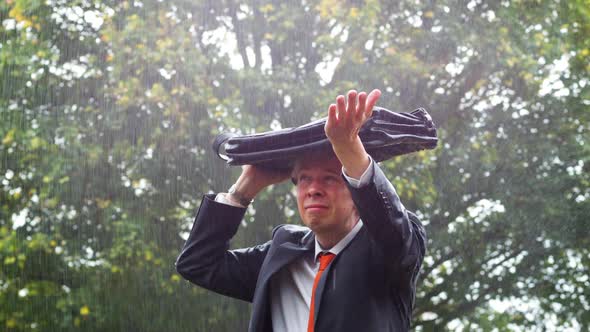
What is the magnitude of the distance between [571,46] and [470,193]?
2245 millimetres

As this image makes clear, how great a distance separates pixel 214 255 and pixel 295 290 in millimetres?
365

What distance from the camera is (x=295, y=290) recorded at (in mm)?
2602

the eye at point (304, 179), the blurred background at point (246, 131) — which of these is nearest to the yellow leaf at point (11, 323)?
the blurred background at point (246, 131)

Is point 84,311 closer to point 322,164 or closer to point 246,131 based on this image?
point 246,131

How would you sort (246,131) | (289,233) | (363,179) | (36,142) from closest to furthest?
(363,179)
(289,233)
(246,131)
(36,142)

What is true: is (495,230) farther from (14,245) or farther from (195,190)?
(14,245)

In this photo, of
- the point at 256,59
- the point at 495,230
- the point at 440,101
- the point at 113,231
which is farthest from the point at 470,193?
the point at 113,231

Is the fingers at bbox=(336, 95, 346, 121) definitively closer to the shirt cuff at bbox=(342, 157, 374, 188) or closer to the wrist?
the shirt cuff at bbox=(342, 157, 374, 188)

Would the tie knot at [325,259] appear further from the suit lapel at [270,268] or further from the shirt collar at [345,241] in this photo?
the suit lapel at [270,268]

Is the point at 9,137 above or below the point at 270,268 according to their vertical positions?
above

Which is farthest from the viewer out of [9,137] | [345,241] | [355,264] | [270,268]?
[9,137]

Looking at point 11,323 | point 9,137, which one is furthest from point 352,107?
point 11,323

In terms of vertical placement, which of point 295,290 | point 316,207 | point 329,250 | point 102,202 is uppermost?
point 102,202

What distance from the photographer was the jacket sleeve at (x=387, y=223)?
2.25m
